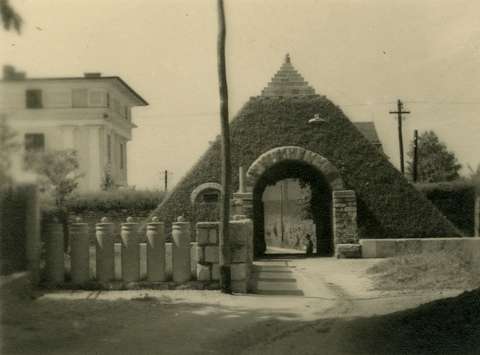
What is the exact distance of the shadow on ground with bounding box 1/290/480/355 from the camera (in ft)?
20.8

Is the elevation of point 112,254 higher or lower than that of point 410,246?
higher

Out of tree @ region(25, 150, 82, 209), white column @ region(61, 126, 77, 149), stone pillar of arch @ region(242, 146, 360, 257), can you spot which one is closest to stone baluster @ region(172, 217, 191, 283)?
white column @ region(61, 126, 77, 149)

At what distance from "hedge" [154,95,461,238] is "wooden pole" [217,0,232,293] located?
9002 millimetres

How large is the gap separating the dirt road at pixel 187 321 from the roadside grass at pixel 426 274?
33.3 inches

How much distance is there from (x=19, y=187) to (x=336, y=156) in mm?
12206

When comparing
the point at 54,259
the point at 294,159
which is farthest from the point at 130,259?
the point at 294,159

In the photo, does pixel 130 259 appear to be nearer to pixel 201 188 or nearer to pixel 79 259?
pixel 79 259

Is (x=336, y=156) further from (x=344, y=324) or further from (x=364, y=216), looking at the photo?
(x=344, y=324)

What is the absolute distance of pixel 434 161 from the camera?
217 feet

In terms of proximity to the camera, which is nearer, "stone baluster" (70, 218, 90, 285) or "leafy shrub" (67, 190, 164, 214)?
"stone baluster" (70, 218, 90, 285)

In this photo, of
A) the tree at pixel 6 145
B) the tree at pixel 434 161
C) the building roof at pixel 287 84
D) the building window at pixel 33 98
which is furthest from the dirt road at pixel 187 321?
the tree at pixel 434 161

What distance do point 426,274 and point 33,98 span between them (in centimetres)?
806

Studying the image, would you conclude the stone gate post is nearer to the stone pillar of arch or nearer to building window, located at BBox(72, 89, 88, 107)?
the stone pillar of arch

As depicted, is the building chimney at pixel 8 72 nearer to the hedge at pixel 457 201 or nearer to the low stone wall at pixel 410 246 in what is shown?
the low stone wall at pixel 410 246
